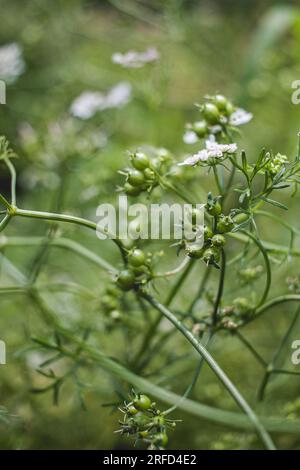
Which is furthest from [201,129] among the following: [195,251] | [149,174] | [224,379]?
[224,379]

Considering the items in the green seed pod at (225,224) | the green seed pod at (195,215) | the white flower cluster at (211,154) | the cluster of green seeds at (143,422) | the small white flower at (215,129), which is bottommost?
the cluster of green seeds at (143,422)

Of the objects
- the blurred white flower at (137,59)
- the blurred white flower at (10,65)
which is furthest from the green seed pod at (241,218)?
the blurred white flower at (10,65)

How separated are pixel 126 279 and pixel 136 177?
0.13 metres

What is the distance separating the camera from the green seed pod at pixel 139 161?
0.73 m

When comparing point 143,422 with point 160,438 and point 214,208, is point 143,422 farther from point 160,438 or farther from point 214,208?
point 214,208

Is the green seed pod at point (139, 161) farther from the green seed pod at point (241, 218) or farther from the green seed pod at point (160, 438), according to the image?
the green seed pod at point (160, 438)

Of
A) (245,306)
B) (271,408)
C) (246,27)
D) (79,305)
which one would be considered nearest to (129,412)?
(245,306)

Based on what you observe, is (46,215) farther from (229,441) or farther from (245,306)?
(229,441)

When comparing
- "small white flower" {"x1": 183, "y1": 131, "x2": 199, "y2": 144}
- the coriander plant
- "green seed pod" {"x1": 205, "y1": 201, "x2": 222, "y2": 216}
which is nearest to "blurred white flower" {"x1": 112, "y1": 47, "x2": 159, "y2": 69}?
the coriander plant

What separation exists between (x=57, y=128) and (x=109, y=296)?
0.46 m

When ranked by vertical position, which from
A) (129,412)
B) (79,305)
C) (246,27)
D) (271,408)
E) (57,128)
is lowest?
(129,412)

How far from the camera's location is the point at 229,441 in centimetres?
89

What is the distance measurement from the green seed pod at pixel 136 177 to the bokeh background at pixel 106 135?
0.28 meters

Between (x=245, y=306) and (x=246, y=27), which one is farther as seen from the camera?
(x=246, y=27)
